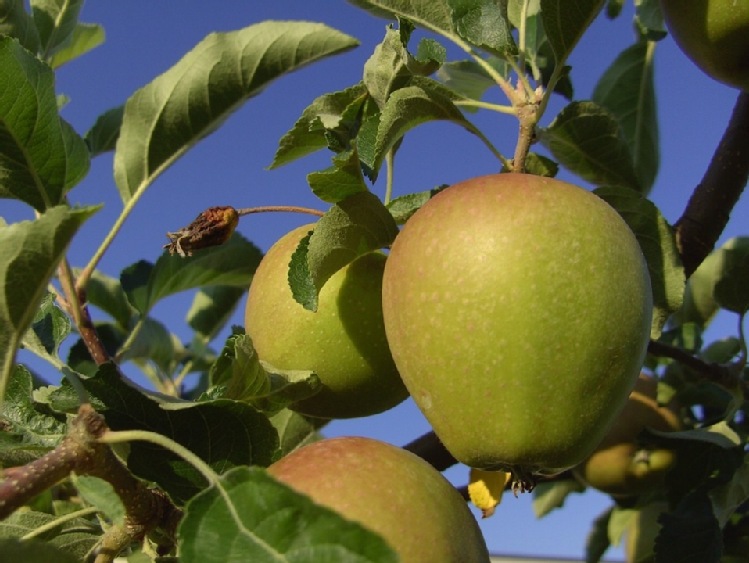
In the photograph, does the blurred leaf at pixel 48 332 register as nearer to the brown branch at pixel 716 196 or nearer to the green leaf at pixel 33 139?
the green leaf at pixel 33 139

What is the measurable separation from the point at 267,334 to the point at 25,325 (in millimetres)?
480

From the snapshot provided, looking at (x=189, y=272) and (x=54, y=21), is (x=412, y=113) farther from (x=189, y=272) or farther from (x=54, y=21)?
(x=54, y=21)

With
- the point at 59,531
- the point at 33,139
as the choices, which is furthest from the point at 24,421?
the point at 33,139

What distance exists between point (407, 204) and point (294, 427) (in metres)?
0.56

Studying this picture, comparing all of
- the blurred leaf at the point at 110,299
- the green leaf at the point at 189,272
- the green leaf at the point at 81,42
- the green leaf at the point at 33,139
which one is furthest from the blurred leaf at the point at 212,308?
the green leaf at the point at 33,139

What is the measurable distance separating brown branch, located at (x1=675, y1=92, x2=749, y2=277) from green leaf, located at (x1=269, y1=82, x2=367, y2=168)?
27.4 inches

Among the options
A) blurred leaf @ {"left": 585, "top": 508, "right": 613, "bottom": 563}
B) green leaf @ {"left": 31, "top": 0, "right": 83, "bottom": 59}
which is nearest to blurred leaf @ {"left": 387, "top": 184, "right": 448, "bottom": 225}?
green leaf @ {"left": 31, "top": 0, "right": 83, "bottom": 59}

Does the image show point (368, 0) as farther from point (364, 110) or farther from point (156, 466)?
point (156, 466)

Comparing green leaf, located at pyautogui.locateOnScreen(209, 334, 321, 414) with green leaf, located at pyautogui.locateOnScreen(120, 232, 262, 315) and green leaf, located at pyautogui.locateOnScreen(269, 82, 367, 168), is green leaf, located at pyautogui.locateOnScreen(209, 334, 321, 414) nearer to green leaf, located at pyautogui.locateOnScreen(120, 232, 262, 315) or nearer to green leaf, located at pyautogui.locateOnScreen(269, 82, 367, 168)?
green leaf, located at pyautogui.locateOnScreen(269, 82, 367, 168)

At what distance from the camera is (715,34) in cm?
142

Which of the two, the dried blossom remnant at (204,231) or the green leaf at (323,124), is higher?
the green leaf at (323,124)

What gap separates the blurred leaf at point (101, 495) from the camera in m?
1.00

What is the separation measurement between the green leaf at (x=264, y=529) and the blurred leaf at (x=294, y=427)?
2.92 ft

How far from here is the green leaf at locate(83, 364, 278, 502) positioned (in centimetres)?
115
